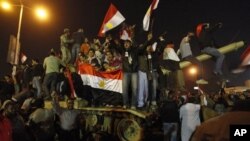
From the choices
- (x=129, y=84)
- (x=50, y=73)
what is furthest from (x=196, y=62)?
(x=50, y=73)

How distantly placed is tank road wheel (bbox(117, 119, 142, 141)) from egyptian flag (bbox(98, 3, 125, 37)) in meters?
4.84

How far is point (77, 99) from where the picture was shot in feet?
42.0

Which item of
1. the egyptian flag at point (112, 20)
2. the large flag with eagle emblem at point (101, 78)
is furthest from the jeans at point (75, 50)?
the large flag with eagle emblem at point (101, 78)

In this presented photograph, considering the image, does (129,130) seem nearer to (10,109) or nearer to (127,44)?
(127,44)

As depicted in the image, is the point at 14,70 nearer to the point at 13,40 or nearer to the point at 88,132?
the point at 13,40

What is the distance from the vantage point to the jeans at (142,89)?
442 inches

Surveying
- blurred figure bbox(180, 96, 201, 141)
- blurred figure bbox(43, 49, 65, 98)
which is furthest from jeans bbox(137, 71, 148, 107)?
blurred figure bbox(43, 49, 65, 98)

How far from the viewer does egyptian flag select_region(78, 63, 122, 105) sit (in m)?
12.8

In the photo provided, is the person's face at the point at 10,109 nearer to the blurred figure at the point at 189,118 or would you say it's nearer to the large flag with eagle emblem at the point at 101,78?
the blurred figure at the point at 189,118

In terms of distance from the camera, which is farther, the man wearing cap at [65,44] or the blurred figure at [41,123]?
the man wearing cap at [65,44]

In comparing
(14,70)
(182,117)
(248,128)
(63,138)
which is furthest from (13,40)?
(248,128)

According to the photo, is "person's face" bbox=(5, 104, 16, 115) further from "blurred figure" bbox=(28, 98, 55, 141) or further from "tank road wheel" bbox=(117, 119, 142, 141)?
"tank road wheel" bbox=(117, 119, 142, 141)

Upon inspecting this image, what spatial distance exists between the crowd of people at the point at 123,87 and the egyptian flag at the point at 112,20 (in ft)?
1.20

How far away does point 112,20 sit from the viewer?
14500 mm
